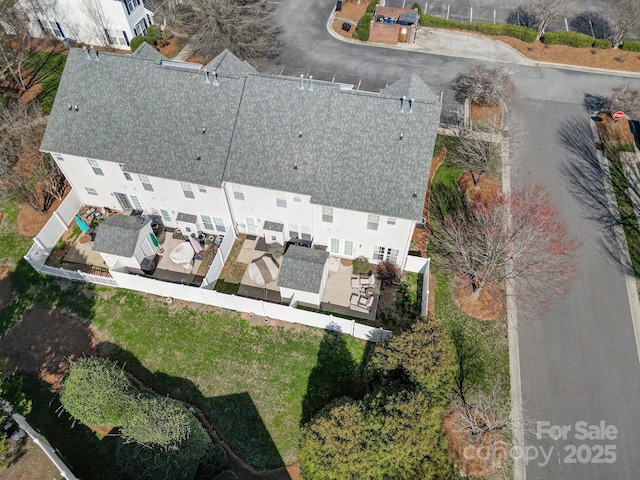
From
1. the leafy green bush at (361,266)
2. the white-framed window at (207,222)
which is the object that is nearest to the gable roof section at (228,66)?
the white-framed window at (207,222)

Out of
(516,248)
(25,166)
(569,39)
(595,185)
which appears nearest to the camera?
(516,248)

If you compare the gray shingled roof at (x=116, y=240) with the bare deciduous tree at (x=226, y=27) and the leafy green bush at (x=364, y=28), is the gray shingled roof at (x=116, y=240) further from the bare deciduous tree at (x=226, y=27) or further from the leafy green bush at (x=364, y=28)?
the leafy green bush at (x=364, y=28)

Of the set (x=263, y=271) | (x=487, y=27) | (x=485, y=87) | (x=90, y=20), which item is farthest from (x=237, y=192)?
(x=487, y=27)

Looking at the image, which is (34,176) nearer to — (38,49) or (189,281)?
Answer: (189,281)

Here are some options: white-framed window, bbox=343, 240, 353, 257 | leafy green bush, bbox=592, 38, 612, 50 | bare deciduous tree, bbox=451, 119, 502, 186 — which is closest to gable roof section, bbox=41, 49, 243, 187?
white-framed window, bbox=343, 240, 353, 257

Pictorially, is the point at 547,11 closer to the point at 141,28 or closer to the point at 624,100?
the point at 624,100

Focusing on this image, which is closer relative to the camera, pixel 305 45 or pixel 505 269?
pixel 505 269

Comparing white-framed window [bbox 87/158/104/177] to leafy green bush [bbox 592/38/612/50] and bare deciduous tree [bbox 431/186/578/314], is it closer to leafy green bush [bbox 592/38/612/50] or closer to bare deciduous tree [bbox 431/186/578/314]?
bare deciduous tree [bbox 431/186/578/314]

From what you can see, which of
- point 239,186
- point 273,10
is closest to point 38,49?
point 273,10
